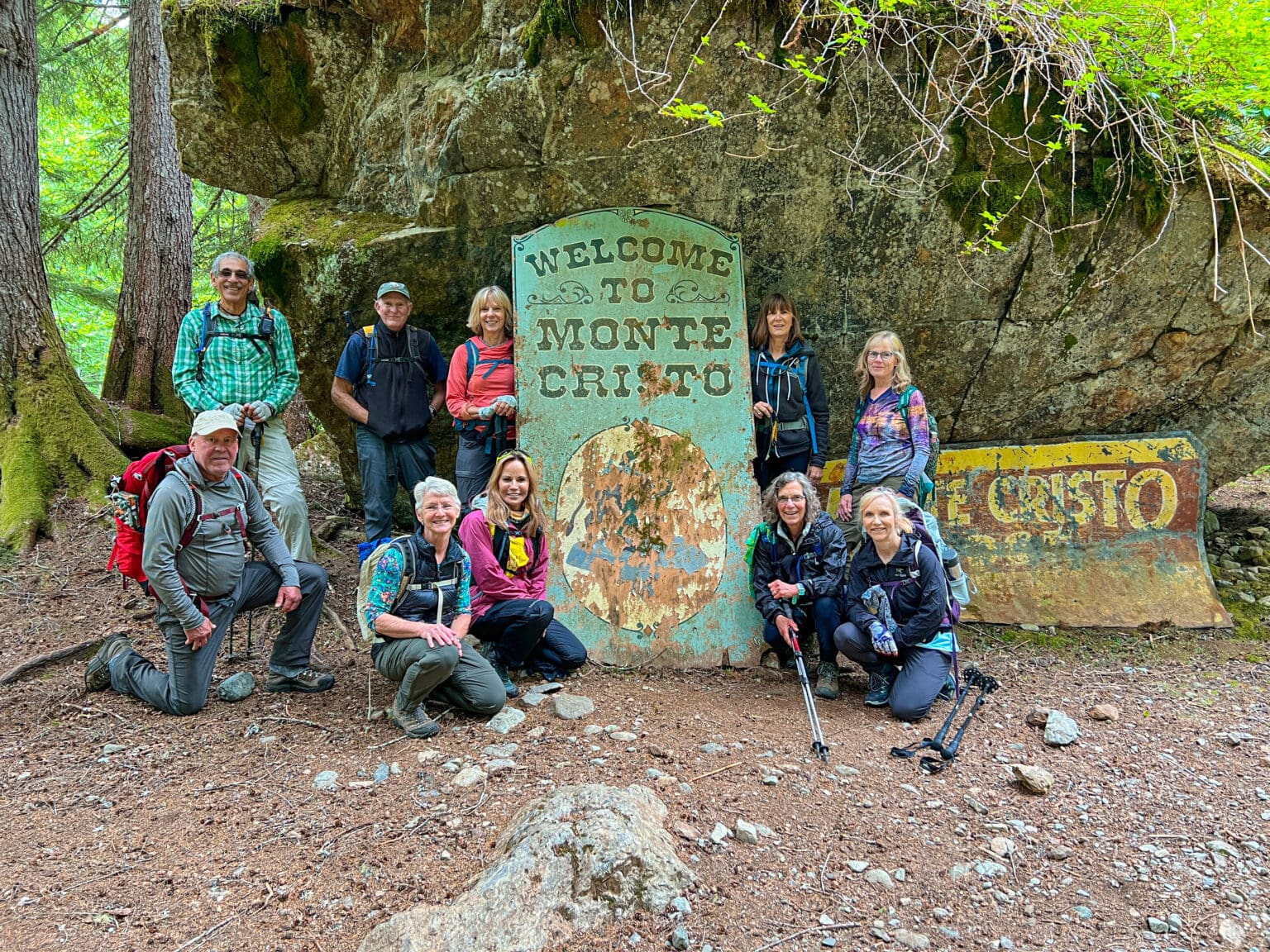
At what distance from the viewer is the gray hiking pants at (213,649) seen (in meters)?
3.81

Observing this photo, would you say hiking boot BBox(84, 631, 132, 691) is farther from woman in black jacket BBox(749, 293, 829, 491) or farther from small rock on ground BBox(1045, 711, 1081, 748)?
small rock on ground BBox(1045, 711, 1081, 748)

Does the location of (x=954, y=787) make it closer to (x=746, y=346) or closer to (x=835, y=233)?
(x=746, y=346)

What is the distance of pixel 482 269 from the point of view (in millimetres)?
5469

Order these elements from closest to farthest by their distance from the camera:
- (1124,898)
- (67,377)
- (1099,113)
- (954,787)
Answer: (1124,898)
(954,787)
(1099,113)
(67,377)

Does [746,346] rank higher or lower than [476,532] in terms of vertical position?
higher

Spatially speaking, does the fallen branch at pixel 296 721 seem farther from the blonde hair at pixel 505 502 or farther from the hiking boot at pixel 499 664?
the blonde hair at pixel 505 502

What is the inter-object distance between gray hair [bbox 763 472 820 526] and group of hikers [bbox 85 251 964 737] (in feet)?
0.03

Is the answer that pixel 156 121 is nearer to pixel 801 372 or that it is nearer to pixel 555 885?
pixel 801 372

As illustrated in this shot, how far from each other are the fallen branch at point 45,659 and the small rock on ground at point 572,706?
8.47ft

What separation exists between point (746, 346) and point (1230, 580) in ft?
12.3

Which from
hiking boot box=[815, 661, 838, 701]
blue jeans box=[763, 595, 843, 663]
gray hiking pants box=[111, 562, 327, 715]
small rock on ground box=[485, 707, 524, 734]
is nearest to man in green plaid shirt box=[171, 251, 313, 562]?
gray hiking pants box=[111, 562, 327, 715]

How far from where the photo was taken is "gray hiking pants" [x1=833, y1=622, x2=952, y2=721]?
3.85 meters

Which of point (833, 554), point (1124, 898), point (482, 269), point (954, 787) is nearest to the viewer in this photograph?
point (1124, 898)

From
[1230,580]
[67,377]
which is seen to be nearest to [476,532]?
[67,377]
